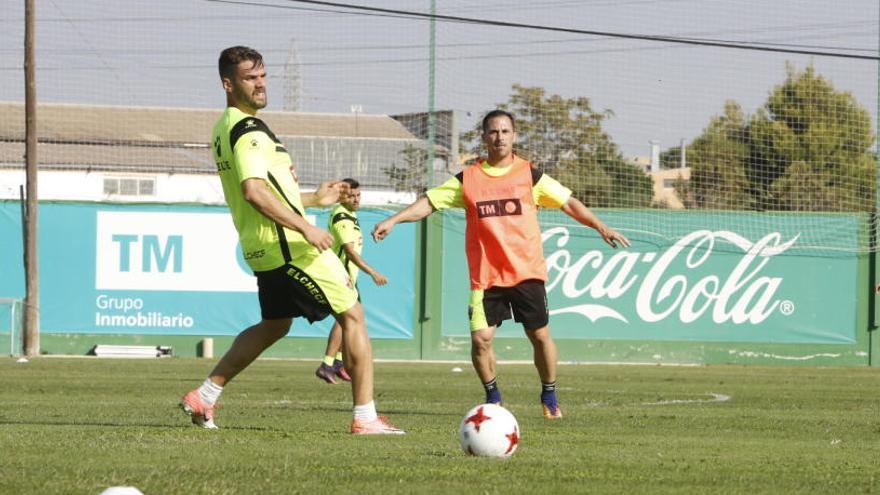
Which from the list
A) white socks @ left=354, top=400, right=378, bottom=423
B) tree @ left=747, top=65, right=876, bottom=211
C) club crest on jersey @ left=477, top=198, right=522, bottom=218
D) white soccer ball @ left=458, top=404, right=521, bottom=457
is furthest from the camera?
tree @ left=747, top=65, right=876, bottom=211

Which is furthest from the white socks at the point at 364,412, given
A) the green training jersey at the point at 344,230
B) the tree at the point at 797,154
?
the tree at the point at 797,154

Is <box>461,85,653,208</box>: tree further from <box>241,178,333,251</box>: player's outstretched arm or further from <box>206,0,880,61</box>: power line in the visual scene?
<box>241,178,333,251</box>: player's outstretched arm

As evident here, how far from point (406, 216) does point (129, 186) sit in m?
34.4

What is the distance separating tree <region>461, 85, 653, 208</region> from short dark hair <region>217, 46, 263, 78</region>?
17.7 m

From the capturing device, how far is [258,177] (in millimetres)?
8000

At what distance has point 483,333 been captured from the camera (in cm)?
1060

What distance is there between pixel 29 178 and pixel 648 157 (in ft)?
38.4

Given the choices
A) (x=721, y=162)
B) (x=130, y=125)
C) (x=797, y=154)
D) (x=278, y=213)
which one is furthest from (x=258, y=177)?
(x=130, y=125)

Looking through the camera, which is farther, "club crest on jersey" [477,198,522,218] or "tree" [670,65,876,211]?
"tree" [670,65,876,211]

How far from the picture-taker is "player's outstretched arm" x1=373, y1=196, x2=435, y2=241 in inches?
393

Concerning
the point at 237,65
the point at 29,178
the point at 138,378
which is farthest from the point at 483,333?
the point at 29,178

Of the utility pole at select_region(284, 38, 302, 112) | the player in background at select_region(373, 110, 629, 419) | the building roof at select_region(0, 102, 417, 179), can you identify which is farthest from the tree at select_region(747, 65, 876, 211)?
the player in background at select_region(373, 110, 629, 419)

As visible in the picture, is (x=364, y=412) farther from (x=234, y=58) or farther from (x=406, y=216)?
(x=406, y=216)

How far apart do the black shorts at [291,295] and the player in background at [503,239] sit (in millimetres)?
2402
